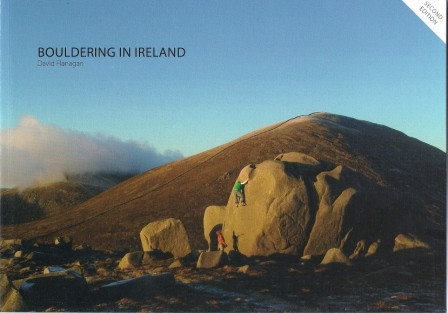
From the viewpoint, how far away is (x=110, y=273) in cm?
1190

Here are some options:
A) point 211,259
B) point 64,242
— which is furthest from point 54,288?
point 211,259

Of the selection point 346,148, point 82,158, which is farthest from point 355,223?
point 82,158

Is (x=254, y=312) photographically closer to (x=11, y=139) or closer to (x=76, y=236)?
(x=76, y=236)

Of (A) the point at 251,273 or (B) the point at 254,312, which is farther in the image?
(A) the point at 251,273

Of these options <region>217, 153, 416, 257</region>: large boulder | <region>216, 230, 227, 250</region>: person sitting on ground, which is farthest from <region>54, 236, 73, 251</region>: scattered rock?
<region>217, 153, 416, 257</region>: large boulder

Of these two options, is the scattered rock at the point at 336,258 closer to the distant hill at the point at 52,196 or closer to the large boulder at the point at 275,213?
the large boulder at the point at 275,213

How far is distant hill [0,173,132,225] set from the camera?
12.1 m

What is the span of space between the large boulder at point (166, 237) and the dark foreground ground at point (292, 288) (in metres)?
0.71

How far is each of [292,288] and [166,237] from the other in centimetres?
286

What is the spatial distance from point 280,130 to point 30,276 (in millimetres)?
5737

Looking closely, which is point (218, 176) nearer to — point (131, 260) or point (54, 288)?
point (131, 260)

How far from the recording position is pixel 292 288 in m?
11.2

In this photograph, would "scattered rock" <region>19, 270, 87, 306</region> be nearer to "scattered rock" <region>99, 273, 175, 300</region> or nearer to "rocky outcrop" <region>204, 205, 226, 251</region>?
"scattered rock" <region>99, 273, 175, 300</region>

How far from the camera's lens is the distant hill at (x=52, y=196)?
39.9ft
